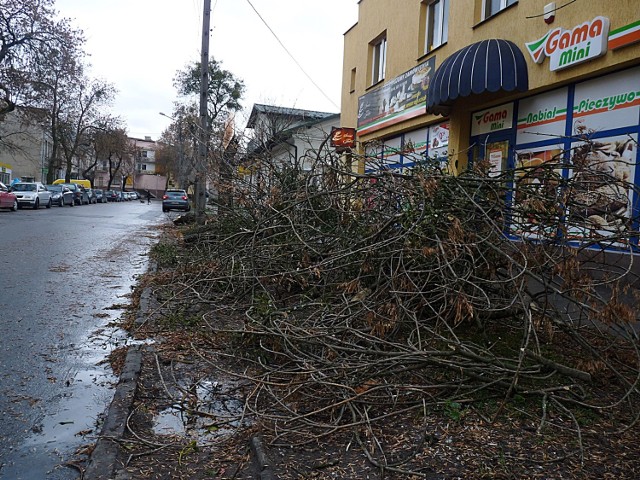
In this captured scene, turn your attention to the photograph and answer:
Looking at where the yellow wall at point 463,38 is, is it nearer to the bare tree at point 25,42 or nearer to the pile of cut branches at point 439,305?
the pile of cut branches at point 439,305

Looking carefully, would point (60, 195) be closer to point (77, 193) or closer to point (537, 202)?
point (77, 193)

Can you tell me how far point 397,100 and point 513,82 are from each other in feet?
18.9

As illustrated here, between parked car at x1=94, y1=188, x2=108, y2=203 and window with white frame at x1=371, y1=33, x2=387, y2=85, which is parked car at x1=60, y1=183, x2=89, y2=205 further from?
window with white frame at x1=371, y1=33, x2=387, y2=85

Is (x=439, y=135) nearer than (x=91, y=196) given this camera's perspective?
Yes

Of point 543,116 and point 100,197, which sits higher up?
point 543,116

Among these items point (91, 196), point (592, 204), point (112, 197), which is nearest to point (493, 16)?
point (592, 204)

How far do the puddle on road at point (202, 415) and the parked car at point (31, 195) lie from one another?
33641mm

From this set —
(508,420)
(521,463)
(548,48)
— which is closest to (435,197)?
(508,420)

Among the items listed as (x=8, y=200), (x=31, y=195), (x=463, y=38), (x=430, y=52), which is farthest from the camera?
(x=31, y=195)

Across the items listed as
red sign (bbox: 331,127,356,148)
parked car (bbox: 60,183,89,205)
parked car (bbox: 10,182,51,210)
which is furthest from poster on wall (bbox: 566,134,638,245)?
parked car (bbox: 60,183,89,205)

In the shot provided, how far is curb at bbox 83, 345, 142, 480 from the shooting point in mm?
3057

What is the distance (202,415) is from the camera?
12.8ft

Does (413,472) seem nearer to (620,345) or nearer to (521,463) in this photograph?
(521,463)

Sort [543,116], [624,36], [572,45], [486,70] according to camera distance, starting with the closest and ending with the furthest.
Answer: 1. [624,36]
2. [572,45]
3. [486,70]
4. [543,116]
